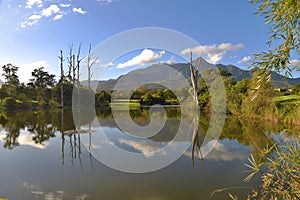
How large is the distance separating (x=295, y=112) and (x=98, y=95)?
64.8 ft

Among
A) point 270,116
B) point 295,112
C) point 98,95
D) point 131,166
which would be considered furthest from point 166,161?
point 98,95

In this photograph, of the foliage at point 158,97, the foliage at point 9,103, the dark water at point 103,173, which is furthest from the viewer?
the foliage at point 158,97

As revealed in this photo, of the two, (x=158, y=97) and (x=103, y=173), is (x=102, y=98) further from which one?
(x=103, y=173)

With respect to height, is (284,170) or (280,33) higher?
(280,33)

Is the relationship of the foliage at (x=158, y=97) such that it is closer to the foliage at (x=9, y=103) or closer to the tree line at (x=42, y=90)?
the tree line at (x=42, y=90)

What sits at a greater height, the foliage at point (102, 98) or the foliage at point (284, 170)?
the foliage at point (102, 98)

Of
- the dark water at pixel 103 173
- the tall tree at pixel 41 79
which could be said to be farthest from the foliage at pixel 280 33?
the tall tree at pixel 41 79

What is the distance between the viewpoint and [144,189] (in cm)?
357

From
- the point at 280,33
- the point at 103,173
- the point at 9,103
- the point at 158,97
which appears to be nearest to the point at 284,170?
the point at 280,33

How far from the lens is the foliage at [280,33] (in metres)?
1.49

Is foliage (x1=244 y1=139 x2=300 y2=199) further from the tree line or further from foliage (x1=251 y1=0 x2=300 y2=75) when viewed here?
the tree line

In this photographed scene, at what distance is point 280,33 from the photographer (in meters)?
1.57

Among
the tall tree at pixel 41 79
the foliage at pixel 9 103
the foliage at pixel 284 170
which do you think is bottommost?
the foliage at pixel 284 170

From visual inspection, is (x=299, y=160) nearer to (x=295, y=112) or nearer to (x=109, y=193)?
(x=109, y=193)
